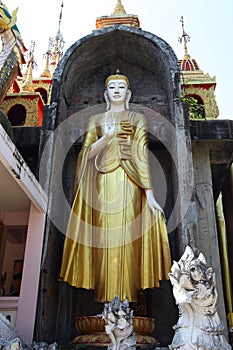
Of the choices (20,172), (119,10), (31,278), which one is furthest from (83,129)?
(119,10)

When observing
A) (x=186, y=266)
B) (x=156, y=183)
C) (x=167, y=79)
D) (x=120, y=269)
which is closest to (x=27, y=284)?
(x=120, y=269)

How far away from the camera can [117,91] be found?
21.5 feet

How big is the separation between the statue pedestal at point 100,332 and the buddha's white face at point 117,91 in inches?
133

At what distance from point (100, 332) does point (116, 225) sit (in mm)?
1428

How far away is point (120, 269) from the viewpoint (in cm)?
524

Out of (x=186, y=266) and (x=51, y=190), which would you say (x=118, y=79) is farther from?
(x=186, y=266)

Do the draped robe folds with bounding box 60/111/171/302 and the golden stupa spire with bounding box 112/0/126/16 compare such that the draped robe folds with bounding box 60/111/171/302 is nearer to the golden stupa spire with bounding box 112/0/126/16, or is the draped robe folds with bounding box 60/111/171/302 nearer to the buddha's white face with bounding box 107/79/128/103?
the buddha's white face with bounding box 107/79/128/103

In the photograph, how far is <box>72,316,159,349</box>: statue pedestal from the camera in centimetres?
459

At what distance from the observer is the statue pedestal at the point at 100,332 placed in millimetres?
4590

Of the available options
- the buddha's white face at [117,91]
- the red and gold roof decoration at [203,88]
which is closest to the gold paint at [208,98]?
the red and gold roof decoration at [203,88]

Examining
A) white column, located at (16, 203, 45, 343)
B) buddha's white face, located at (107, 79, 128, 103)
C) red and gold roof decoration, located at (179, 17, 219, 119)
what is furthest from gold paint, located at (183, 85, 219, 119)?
white column, located at (16, 203, 45, 343)

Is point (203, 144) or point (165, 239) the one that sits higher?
point (203, 144)

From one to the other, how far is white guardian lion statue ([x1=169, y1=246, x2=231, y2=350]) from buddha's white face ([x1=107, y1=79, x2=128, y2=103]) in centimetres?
370

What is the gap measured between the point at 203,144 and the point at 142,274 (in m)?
2.33
